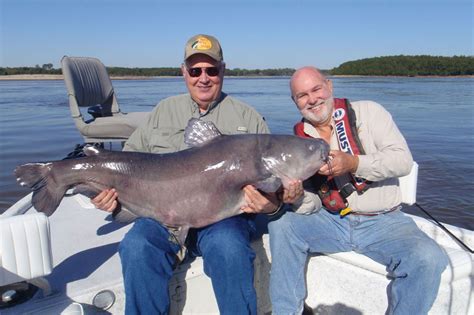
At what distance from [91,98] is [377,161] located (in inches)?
176

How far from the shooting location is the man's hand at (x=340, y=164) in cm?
318

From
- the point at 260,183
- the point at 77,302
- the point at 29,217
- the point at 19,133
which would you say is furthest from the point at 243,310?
the point at 19,133

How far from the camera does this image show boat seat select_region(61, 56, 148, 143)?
Result: 567 cm

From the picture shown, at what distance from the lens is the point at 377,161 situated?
10.5 feet

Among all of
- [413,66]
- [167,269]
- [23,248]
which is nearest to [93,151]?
[23,248]

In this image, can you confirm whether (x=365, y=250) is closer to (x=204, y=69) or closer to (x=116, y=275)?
(x=116, y=275)

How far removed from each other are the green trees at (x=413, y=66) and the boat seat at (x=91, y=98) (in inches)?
3433

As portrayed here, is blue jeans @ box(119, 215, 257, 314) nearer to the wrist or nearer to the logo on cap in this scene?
the wrist

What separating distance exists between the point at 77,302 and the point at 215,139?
1.56 m

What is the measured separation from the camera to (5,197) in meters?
7.96

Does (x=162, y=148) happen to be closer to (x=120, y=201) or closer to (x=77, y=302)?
(x=120, y=201)

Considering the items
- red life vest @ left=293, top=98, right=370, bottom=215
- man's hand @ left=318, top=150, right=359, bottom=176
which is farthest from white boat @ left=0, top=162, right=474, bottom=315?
man's hand @ left=318, top=150, right=359, bottom=176

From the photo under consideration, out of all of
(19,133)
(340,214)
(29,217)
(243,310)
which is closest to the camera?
(29,217)

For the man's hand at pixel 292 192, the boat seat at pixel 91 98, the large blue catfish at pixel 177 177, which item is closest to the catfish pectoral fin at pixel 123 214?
the large blue catfish at pixel 177 177
